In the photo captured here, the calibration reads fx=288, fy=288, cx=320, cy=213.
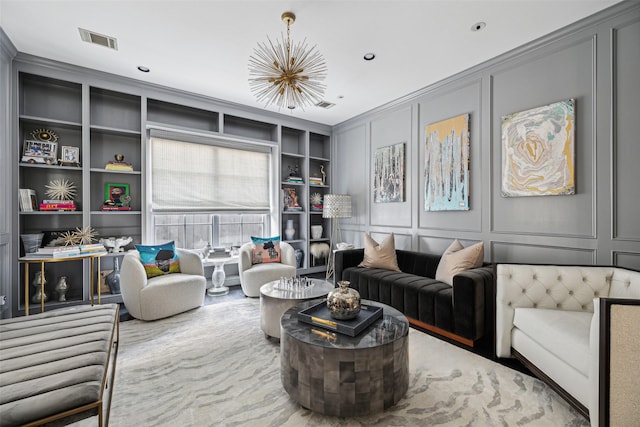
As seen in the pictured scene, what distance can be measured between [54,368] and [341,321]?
145 centimetres

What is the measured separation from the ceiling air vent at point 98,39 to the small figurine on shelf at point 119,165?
1344mm

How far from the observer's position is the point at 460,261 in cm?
289

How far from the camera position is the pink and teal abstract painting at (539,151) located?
263 cm

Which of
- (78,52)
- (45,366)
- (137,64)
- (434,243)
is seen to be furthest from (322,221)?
(45,366)

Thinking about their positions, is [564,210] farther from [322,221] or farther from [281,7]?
[322,221]

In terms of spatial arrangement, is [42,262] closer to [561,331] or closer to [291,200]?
[291,200]

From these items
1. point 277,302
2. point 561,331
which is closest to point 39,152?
point 277,302

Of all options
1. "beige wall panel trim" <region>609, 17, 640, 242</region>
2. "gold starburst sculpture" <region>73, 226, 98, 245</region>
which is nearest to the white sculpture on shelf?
"gold starburst sculpture" <region>73, 226, 98, 245</region>

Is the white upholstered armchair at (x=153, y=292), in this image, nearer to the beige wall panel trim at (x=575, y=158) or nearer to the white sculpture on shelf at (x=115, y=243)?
the white sculpture on shelf at (x=115, y=243)

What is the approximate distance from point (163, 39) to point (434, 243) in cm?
384

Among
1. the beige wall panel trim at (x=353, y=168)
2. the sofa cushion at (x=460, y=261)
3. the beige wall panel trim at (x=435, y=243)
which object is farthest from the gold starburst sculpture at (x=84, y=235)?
the beige wall panel trim at (x=435, y=243)

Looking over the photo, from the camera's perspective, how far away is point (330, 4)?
2.32 metres

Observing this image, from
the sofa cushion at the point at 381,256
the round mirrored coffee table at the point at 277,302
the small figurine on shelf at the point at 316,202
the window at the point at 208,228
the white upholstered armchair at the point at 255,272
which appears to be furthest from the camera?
the small figurine on shelf at the point at 316,202

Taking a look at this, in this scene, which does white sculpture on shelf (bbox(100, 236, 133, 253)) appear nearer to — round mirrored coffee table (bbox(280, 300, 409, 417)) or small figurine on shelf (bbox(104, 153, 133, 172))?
small figurine on shelf (bbox(104, 153, 133, 172))
